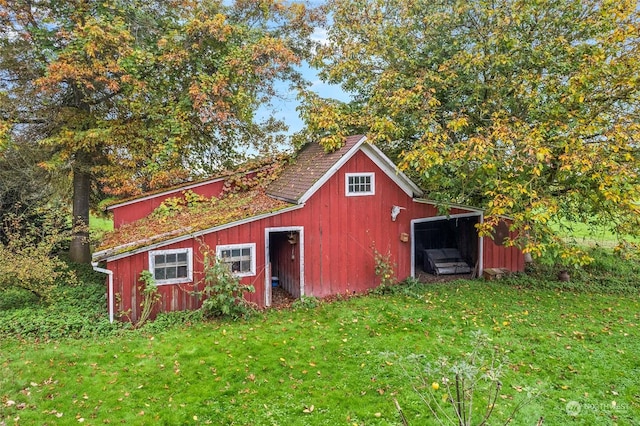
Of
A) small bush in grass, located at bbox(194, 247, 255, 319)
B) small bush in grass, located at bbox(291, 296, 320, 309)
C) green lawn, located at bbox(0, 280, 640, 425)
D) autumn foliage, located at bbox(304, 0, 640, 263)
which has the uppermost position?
autumn foliage, located at bbox(304, 0, 640, 263)

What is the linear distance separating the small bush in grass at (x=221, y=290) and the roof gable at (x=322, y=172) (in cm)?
292

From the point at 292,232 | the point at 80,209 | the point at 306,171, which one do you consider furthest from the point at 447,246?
the point at 80,209

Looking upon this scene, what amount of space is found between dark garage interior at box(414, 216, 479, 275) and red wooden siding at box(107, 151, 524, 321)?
1829mm

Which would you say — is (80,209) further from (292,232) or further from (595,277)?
(595,277)

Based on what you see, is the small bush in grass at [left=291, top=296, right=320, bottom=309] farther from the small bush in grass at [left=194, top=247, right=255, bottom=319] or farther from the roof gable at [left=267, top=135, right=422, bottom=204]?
the roof gable at [left=267, top=135, right=422, bottom=204]

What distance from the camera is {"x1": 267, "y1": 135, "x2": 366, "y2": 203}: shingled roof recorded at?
11906mm

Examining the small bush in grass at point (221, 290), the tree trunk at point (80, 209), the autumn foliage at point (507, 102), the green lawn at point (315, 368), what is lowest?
the green lawn at point (315, 368)

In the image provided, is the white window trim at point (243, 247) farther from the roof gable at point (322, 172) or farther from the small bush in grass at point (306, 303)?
the roof gable at point (322, 172)

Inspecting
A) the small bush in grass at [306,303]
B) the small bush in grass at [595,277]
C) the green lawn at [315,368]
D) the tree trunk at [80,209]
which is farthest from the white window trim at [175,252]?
the small bush in grass at [595,277]

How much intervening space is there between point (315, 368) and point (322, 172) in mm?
6228

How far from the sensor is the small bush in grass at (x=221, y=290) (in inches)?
391

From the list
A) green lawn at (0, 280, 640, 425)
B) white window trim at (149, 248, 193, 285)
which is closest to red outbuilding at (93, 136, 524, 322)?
white window trim at (149, 248, 193, 285)

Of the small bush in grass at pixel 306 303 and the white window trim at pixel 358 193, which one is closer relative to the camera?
A: the small bush in grass at pixel 306 303

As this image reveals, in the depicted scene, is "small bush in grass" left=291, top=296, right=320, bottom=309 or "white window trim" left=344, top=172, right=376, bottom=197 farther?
"white window trim" left=344, top=172, right=376, bottom=197
